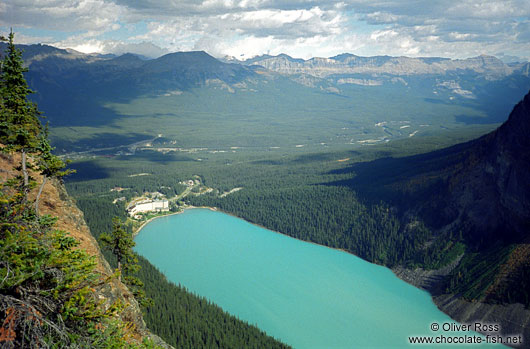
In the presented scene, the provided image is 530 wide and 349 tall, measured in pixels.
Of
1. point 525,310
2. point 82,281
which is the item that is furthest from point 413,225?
→ point 82,281

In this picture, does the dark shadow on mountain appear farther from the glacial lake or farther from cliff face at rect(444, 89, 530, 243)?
Answer: the glacial lake

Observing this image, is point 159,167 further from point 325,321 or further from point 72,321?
point 72,321

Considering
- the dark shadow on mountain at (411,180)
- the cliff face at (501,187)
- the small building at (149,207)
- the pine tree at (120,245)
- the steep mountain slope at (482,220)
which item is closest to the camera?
the pine tree at (120,245)

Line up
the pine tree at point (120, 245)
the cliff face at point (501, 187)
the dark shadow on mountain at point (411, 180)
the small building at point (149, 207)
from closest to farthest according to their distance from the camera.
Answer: the pine tree at point (120, 245), the cliff face at point (501, 187), the dark shadow on mountain at point (411, 180), the small building at point (149, 207)

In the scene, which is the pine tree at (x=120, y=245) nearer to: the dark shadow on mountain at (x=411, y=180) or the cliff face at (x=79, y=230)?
the cliff face at (x=79, y=230)

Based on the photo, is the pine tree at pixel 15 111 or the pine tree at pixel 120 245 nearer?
the pine tree at pixel 15 111

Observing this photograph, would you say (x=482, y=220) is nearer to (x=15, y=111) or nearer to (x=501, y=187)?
(x=501, y=187)

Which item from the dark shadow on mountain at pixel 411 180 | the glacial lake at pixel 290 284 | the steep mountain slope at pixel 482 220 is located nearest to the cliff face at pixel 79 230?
the glacial lake at pixel 290 284
